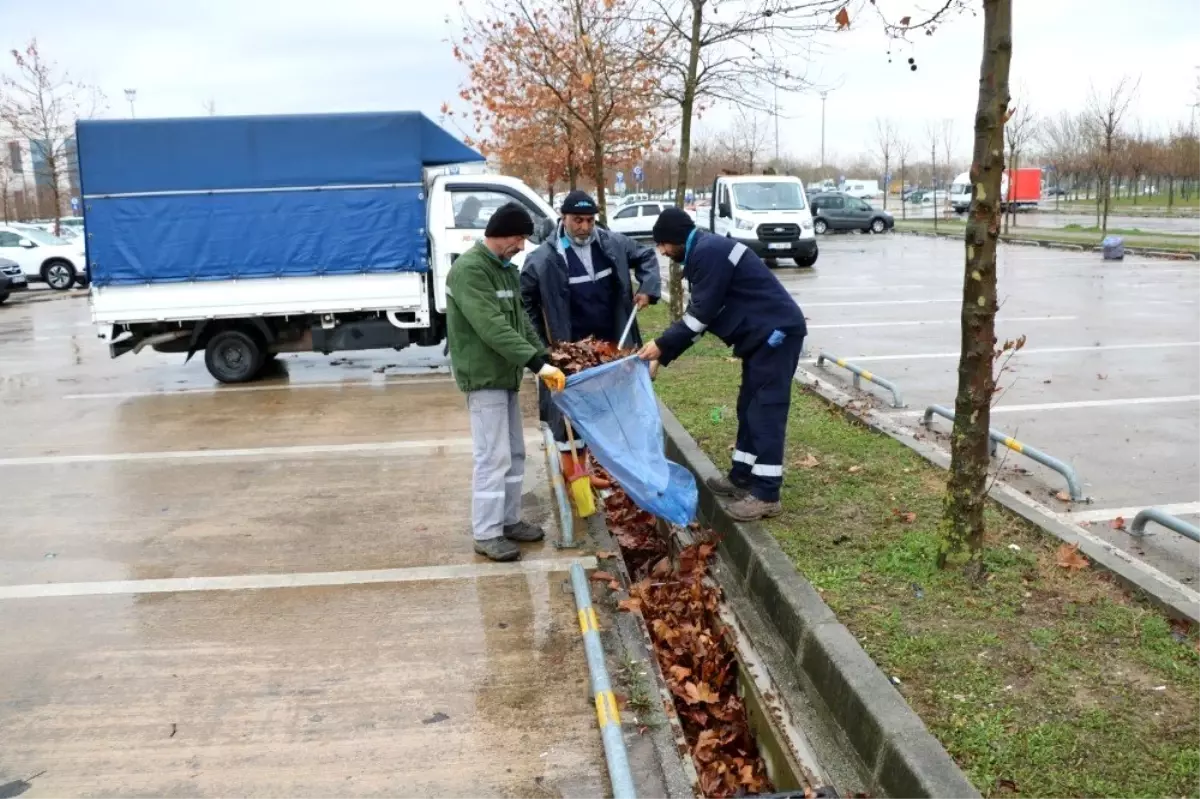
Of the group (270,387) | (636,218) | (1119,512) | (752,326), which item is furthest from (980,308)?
(636,218)

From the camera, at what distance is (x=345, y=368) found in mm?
11688

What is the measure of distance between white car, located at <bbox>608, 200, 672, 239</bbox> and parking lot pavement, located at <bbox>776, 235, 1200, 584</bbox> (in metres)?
11.2

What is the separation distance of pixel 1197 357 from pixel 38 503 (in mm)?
10756

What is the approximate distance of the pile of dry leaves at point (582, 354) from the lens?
5.93m

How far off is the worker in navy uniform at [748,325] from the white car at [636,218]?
26.5 meters

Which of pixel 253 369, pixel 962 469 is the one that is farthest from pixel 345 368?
pixel 962 469

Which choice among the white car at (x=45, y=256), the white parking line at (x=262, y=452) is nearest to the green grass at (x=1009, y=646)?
the white parking line at (x=262, y=452)

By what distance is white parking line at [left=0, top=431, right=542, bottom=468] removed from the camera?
750 cm

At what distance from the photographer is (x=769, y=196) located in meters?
23.4

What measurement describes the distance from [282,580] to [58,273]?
24076mm

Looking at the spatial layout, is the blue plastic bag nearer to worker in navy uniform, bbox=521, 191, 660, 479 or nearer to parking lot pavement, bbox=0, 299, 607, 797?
parking lot pavement, bbox=0, 299, 607, 797

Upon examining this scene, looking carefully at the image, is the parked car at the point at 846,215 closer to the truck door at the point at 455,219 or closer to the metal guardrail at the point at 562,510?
the truck door at the point at 455,219

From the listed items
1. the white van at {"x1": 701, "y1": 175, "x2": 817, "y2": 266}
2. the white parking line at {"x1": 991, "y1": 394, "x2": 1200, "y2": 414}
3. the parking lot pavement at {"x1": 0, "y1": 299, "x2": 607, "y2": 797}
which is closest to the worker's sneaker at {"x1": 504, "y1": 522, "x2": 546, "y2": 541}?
the parking lot pavement at {"x1": 0, "y1": 299, "x2": 607, "y2": 797}

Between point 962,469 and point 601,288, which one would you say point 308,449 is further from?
point 962,469
